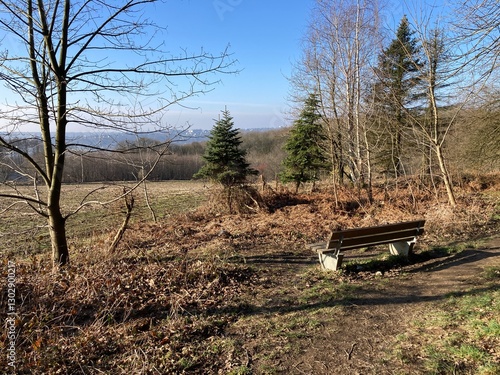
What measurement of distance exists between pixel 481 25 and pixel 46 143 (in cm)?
696

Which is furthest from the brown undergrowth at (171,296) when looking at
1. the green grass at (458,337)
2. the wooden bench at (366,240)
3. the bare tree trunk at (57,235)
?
the green grass at (458,337)

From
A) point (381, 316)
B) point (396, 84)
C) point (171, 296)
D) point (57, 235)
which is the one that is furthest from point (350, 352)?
point (396, 84)

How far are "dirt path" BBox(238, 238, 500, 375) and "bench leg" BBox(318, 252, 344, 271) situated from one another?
59 cm

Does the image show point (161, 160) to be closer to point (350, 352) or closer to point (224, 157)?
point (350, 352)

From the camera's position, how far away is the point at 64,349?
3566mm

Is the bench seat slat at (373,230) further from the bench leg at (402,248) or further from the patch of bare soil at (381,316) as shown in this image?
the patch of bare soil at (381,316)

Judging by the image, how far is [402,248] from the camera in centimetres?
611

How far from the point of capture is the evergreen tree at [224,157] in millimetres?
13094

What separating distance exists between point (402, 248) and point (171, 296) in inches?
169

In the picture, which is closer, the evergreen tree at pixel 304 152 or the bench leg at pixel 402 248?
the bench leg at pixel 402 248

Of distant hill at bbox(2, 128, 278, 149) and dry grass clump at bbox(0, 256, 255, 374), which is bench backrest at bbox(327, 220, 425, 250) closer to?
dry grass clump at bbox(0, 256, 255, 374)

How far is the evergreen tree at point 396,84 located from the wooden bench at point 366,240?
→ 208 inches

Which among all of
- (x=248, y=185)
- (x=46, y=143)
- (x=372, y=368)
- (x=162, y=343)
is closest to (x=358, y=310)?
(x=372, y=368)

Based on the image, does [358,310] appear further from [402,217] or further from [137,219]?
[137,219]
